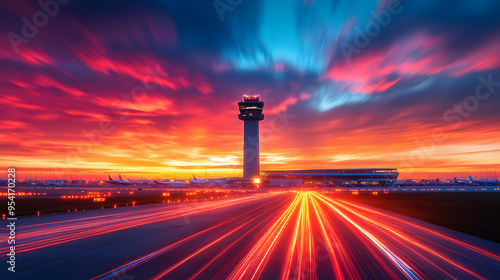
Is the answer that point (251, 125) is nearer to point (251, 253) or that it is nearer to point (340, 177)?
point (340, 177)

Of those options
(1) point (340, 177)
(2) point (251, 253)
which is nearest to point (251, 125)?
(1) point (340, 177)

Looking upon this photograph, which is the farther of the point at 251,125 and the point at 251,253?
the point at 251,125

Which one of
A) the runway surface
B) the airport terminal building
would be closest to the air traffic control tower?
the airport terminal building

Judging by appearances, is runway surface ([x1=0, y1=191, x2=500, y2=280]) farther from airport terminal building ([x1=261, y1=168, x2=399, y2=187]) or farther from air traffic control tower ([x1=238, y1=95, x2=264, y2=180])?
airport terminal building ([x1=261, y1=168, x2=399, y2=187])

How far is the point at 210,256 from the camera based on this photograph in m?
10.8

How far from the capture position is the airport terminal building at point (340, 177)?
16125cm

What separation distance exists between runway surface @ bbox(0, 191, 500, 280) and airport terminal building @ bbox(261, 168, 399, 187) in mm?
146630

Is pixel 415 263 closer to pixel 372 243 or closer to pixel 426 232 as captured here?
pixel 372 243

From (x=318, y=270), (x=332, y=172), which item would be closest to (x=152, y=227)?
(x=318, y=270)

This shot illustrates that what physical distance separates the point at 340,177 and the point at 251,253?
163678 mm

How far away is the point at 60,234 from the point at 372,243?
1583 cm

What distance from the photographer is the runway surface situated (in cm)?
901

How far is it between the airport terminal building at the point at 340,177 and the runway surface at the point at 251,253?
147 metres

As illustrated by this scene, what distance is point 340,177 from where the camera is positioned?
16612cm
